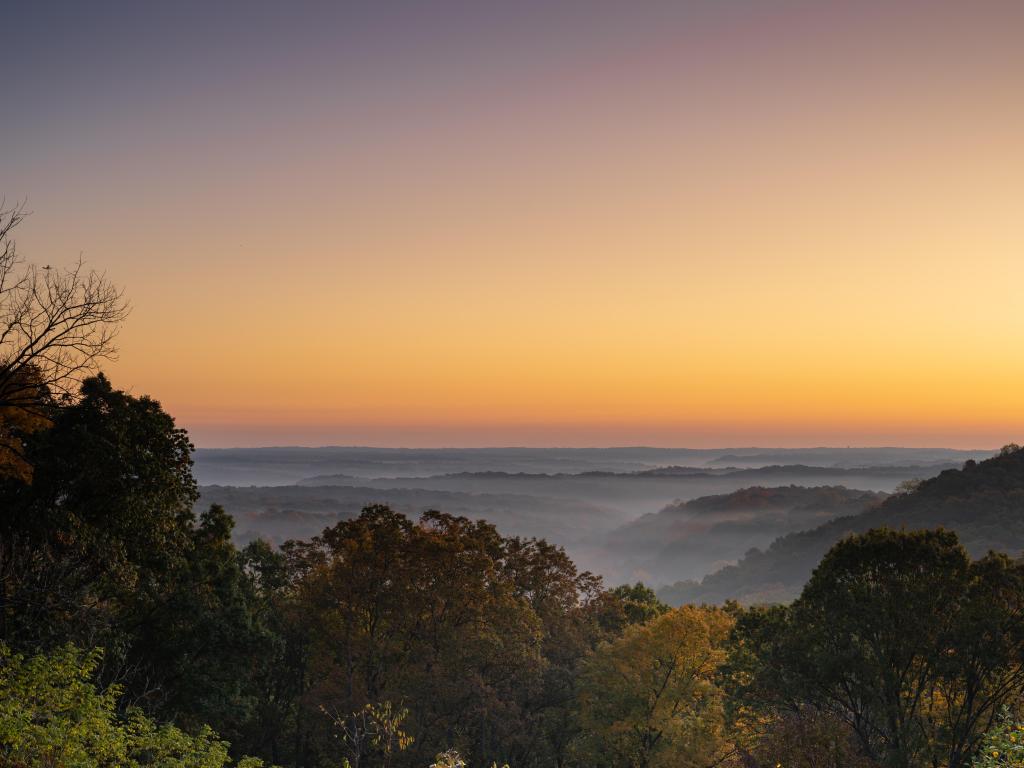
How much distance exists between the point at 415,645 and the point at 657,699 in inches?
498

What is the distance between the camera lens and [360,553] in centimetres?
3662

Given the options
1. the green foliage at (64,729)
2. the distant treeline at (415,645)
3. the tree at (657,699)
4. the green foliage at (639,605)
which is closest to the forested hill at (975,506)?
the green foliage at (639,605)

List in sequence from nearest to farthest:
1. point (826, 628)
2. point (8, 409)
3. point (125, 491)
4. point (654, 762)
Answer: point (8, 409) → point (125, 491) → point (826, 628) → point (654, 762)

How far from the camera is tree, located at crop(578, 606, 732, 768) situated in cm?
3497

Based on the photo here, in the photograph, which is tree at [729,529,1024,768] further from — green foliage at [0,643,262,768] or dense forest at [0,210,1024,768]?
green foliage at [0,643,262,768]

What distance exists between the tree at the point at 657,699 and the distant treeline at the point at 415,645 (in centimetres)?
11

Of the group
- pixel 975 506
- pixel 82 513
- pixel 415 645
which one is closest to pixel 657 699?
pixel 415 645

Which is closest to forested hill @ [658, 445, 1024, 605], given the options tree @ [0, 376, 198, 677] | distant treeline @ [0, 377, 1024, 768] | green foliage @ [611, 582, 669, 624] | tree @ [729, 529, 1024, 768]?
green foliage @ [611, 582, 669, 624]

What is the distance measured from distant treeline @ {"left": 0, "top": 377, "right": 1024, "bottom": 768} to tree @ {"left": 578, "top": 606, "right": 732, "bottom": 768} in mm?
113

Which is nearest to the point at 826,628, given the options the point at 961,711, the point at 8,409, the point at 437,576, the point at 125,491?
the point at 961,711

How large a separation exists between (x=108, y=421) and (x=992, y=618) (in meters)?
31.7

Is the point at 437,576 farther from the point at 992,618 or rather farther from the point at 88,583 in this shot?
the point at 992,618

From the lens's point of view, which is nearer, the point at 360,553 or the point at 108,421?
the point at 108,421

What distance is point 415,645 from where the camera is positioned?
126 ft
